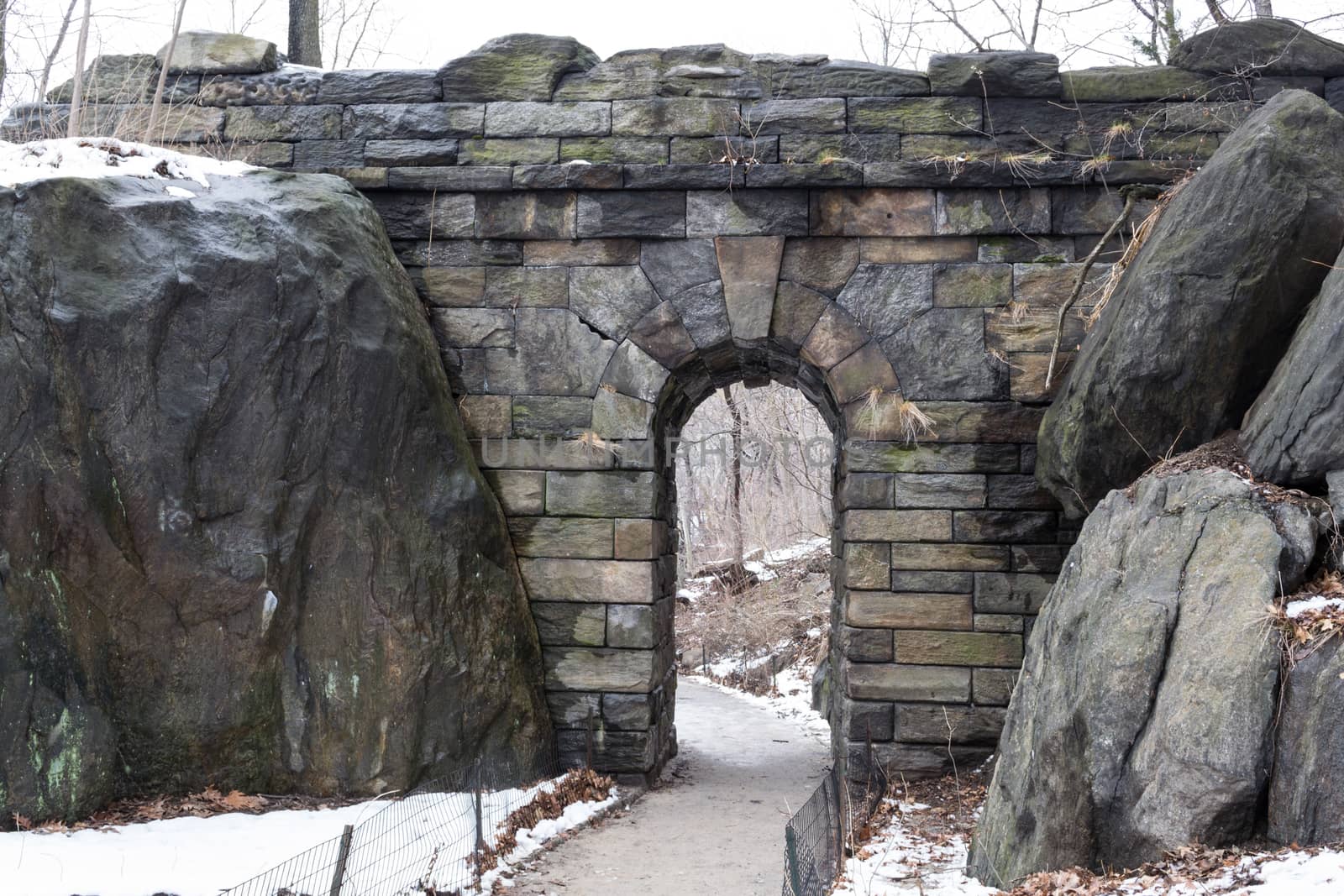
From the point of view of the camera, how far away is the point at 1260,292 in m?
5.22

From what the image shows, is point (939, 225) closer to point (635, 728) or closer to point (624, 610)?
point (624, 610)

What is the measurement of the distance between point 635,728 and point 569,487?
65.4 inches

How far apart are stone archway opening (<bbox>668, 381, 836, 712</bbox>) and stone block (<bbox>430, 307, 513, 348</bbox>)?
1.75 metres

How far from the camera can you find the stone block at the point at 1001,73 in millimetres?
7055

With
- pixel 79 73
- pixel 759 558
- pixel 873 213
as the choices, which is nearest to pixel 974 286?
pixel 873 213

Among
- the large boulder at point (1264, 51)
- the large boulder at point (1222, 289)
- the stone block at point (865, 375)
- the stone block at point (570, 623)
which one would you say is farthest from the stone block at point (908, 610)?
the large boulder at point (1264, 51)

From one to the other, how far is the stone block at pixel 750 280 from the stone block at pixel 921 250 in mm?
632

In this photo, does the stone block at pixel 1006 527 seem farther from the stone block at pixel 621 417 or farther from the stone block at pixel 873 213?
the stone block at pixel 621 417

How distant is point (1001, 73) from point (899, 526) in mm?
3073

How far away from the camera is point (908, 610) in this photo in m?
6.93

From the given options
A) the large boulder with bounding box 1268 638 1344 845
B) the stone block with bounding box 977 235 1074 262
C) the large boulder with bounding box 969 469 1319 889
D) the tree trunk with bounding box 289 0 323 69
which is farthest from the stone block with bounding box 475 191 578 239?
the tree trunk with bounding box 289 0 323 69

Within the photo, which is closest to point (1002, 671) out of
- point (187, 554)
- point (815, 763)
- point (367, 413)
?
point (815, 763)

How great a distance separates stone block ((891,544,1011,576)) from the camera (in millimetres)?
6898

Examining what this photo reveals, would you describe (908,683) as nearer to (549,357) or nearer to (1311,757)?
(549,357)
